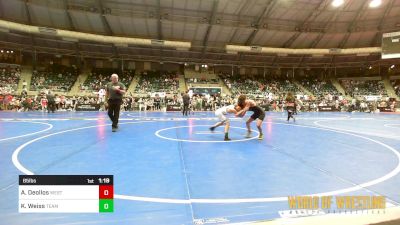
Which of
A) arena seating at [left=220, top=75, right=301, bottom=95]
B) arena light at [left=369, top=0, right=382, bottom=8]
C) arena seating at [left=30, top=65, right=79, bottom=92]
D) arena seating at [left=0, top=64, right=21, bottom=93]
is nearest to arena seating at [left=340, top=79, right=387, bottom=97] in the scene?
arena seating at [left=220, top=75, right=301, bottom=95]

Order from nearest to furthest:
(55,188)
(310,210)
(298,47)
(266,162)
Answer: (55,188)
(310,210)
(266,162)
(298,47)

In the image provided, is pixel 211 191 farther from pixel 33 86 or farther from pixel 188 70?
pixel 188 70

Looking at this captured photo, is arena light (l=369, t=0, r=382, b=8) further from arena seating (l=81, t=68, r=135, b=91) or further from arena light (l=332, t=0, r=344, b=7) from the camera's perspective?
arena seating (l=81, t=68, r=135, b=91)

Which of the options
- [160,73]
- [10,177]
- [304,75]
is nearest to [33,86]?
[160,73]

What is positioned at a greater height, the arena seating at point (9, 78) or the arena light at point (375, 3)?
the arena light at point (375, 3)

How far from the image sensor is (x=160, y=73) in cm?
3956

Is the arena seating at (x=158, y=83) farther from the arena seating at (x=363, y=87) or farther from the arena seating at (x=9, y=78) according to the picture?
the arena seating at (x=363, y=87)

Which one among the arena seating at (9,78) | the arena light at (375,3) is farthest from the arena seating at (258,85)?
the arena seating at (9,78)

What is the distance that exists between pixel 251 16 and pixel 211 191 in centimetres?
3052

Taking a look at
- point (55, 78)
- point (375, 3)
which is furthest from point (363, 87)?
point (55, 78)
